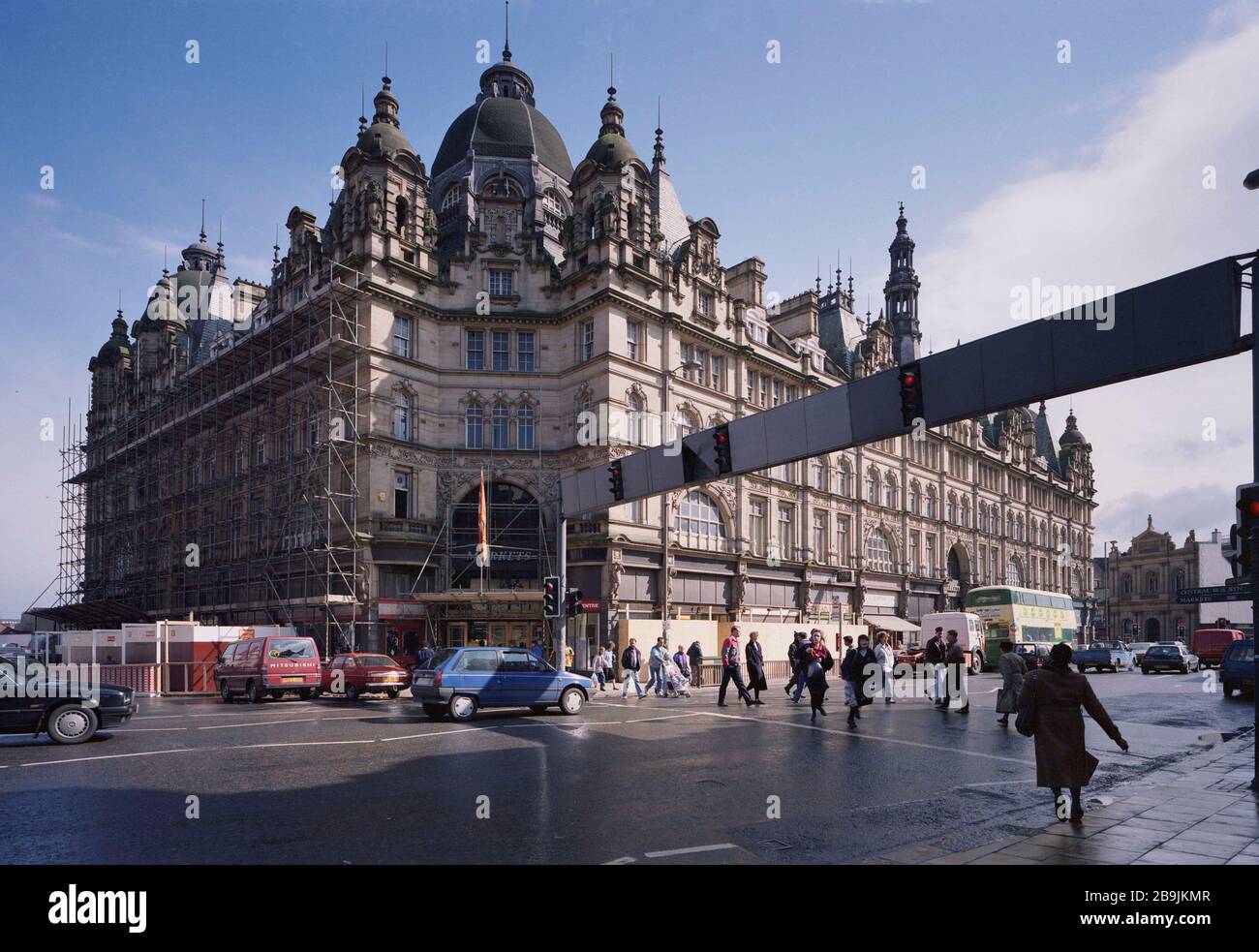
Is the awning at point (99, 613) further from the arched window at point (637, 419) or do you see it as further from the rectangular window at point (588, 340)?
the arched window at point (637, 419)

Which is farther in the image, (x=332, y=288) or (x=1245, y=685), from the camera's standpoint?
(x=332, y=288)

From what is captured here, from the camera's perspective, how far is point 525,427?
3731 centimetres

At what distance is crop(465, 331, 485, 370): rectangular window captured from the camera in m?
37.2

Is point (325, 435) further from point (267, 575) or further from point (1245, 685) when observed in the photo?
point (1245, 685)

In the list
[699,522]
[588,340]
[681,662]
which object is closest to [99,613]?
[588,340]

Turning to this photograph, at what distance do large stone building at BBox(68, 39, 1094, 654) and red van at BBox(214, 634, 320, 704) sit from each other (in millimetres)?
7460

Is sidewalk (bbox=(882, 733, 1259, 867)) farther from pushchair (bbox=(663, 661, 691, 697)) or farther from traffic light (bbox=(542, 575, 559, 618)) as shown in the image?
traffic light (bbox=(542, 575, 559, 618))

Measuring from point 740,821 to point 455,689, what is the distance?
→ 1054cm

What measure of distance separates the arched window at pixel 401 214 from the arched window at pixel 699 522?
1710cm

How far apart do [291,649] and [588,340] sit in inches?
738

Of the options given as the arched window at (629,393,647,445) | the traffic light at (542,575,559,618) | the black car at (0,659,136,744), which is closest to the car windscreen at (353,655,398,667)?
the traffic light at (542,575,559,618)

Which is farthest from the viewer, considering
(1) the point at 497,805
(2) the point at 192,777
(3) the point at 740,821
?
(2) the point at 192,777

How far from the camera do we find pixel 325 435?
34.3 metres
